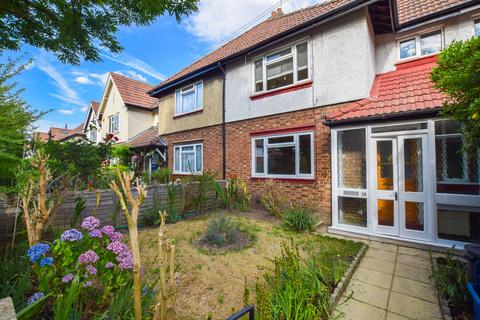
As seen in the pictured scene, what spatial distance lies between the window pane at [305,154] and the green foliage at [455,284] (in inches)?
164

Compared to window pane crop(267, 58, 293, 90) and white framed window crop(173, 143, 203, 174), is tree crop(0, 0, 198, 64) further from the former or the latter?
white framed window crop(173, 143, 203, 174)

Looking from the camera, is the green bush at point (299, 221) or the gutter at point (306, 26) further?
the gutter at point (306, 26)

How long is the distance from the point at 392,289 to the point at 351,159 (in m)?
3.49

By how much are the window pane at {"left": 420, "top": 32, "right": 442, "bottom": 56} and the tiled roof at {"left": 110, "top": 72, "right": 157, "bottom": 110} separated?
57.7 ft

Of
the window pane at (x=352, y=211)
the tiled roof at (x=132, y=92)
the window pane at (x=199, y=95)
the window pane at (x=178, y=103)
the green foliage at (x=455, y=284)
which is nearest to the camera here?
the green foliage at (x=455, y=284)

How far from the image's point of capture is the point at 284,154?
8023 millimetres

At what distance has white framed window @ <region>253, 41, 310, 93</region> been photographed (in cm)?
761

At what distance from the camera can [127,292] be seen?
2.30 metres

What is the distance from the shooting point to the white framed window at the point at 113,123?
750 inches

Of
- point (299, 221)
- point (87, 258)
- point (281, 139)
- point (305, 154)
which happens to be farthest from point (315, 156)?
point (87, 258)

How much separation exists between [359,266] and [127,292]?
390cm

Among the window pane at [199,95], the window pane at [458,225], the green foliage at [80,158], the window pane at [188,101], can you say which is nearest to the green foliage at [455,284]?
the window pane at [458,225]

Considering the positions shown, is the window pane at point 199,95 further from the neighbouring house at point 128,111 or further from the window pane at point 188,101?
the neighbouring house at point 128,111

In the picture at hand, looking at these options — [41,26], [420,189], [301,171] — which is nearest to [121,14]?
[41,26]
